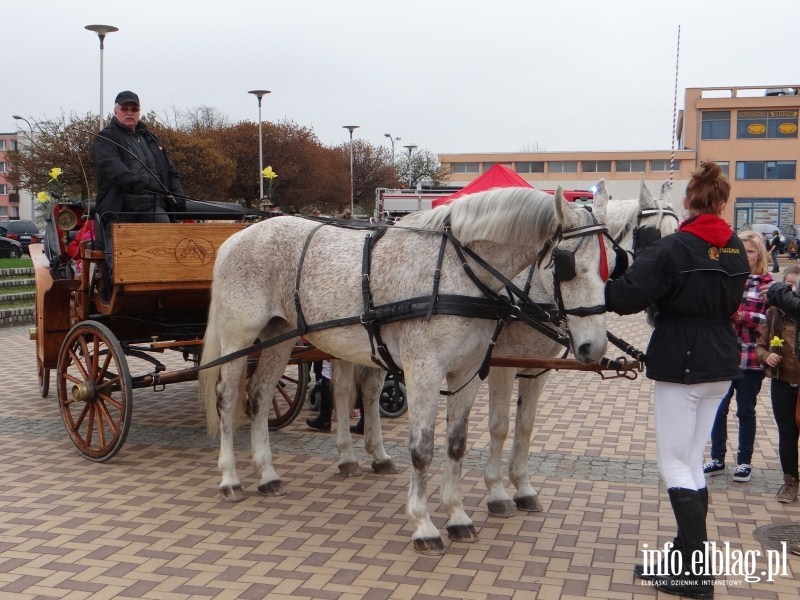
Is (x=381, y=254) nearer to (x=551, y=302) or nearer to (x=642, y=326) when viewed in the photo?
(x=551, y=302)

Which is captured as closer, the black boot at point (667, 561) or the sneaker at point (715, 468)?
the black boot at point (667, 561)

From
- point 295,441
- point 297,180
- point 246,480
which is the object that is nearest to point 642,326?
point 295,441

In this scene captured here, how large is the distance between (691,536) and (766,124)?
196ft

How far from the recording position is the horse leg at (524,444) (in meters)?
5.16

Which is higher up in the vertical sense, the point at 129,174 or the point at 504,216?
the point at 129,174

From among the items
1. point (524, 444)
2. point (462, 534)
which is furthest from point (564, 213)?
point (462, 534)

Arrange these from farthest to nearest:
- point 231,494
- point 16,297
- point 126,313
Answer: point 16,297 < point 126,313 < point 231,494

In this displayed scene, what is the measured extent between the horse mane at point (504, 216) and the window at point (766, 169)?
189ft

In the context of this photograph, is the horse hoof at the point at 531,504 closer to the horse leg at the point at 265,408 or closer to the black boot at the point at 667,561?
the black boot at the point at 667,561

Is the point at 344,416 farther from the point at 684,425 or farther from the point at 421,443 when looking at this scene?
the point at 684,425

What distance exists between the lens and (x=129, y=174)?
626 centimetres

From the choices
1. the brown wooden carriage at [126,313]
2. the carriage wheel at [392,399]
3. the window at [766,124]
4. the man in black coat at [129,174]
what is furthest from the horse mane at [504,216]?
the window at [766,124]

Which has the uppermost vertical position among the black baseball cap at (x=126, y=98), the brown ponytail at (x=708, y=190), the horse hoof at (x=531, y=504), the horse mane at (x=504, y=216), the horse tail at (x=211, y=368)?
the black baseball cap at (x=126, y=98)

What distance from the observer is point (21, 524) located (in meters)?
4.92
